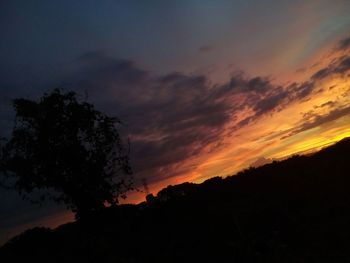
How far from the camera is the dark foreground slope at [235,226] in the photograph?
25266mm

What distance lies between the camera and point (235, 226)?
31.2 metres

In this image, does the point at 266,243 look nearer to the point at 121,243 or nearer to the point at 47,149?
the point at 121,243

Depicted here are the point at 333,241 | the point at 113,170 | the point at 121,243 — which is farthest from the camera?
the point at 113,170

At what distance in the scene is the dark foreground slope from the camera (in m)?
25.3

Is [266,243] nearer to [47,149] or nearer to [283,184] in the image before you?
[283,184]

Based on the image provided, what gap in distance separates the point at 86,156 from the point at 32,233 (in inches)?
451

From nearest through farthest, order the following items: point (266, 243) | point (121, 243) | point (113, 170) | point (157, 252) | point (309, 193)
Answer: point (266, 243) < point (157, 252) < point (121, 243) < point (309, 193) < point (113, 170)

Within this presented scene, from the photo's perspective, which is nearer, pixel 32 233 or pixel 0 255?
pixel 0 255

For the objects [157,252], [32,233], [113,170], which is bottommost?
[157,252]

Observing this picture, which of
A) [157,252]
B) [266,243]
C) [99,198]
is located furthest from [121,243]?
[266,243]

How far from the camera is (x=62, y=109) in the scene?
40.2 m

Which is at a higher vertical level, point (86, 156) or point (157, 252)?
point (86, 156)

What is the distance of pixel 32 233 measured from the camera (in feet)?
144

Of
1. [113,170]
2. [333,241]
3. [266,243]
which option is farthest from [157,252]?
[113,170]
